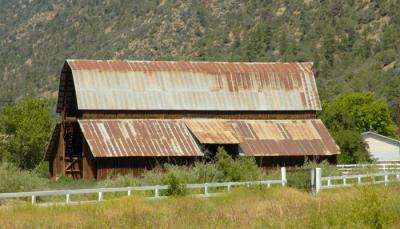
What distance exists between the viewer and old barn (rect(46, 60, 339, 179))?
50.7 metres

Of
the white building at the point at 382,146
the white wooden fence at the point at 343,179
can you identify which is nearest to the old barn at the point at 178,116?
the white wooden fence at the point at 343,179

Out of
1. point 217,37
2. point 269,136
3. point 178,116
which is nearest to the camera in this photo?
point 269,136

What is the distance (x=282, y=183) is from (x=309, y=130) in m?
19.4

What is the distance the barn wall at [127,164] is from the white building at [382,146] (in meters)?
34.7

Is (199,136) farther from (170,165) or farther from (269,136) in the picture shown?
(170,165)

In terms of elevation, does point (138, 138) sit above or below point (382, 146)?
below

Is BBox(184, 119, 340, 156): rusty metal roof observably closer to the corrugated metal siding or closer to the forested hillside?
the corrugated metal siding

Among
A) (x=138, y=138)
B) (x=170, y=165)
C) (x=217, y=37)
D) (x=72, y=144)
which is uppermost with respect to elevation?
(x=217, y=37)

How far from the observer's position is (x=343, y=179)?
129ft

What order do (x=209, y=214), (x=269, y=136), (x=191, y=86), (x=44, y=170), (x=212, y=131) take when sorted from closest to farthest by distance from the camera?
1. (x=209, y=214)
2. (x=212, y=131)
3. (x=269, y=136)
4. (x=191, y=86)
5. (x=44, y=170)

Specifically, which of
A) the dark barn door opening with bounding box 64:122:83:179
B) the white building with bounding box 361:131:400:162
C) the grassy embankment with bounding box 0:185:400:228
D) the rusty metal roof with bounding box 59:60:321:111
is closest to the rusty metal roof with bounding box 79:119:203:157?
the rusty metal roof with bounding box 59:60:321:111

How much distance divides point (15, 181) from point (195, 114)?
20.9 metres

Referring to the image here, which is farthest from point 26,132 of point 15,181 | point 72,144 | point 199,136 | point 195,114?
point 15,181

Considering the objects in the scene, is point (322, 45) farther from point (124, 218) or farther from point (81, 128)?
point (124, 218)
